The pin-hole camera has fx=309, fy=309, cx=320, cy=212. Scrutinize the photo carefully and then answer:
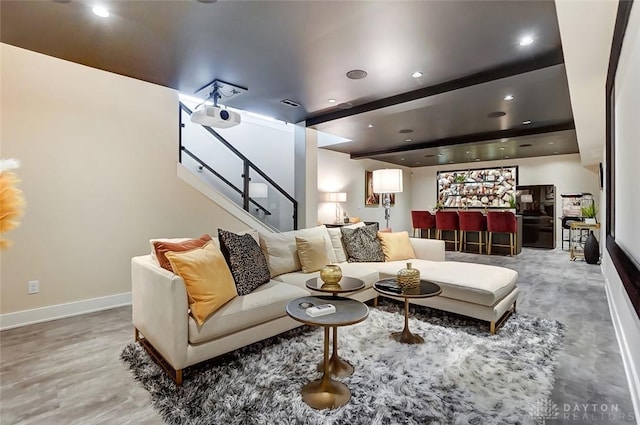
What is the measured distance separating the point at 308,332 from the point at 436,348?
3.45ft

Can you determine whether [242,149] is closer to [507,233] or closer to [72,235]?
[72,235]

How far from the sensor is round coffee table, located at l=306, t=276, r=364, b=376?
6.70 ft

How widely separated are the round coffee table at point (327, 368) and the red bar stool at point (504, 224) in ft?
20.4

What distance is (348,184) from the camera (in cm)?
809

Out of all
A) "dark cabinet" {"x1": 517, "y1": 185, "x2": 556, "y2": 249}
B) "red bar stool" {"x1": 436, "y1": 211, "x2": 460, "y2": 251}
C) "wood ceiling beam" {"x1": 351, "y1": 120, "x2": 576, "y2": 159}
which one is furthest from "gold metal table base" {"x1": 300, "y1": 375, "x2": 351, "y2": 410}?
"dark cabinet" {"x1": 517, "y1": 185, "x2": 556, "y2": 249}

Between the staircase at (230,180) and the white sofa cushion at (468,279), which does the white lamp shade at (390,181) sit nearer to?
the white sofa cushion at (468,279)

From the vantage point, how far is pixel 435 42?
8.89 ft

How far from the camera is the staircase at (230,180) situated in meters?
4.46

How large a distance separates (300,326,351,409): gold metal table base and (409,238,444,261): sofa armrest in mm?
2350

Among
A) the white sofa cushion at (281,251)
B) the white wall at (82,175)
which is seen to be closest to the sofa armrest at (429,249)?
the white sofa cushion at (281,251)

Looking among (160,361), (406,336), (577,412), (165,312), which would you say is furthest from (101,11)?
(577,412)

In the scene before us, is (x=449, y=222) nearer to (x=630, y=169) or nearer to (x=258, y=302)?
(x=630, y=169)

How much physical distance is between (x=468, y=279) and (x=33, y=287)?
13.9 feet

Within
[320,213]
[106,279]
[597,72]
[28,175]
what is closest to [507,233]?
[320,213]
